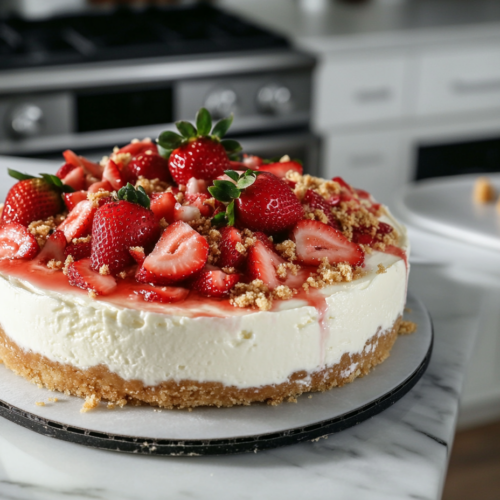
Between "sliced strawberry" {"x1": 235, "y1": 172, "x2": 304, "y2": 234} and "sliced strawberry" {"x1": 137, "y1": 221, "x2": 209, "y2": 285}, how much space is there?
10cm

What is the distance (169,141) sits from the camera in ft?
4.33

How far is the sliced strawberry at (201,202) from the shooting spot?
1213 millimetres

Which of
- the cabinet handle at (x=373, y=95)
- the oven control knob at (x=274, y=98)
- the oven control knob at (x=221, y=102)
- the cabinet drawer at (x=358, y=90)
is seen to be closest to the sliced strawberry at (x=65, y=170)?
the oven control knob at (x=221, y=102)

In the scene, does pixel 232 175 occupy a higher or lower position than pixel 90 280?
higher

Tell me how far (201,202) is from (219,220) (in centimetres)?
7

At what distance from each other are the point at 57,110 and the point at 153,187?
5.06 feet

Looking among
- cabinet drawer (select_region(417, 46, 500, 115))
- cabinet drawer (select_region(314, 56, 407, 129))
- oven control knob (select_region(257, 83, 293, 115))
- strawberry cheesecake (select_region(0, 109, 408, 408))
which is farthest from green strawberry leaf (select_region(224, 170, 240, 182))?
cabinet drawer (select_region(417, 46, 500, 115))

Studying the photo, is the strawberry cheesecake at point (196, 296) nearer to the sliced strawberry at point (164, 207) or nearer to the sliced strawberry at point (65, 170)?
the sliced strawberry at point (164, 207)

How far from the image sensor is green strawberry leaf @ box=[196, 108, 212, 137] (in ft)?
4.27

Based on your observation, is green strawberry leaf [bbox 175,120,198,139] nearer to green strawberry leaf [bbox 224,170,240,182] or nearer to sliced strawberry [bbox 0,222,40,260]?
green strawberry leaf [bbox 224,170,240,182]

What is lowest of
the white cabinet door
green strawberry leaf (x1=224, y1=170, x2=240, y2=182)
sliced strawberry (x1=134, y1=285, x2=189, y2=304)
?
the white cabinet door

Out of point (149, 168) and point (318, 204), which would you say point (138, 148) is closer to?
point (149, 168)

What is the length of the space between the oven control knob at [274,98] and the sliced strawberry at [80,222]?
1.82 meters

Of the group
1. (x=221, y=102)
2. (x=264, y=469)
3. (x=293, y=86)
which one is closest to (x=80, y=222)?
(x=264, y=469)
